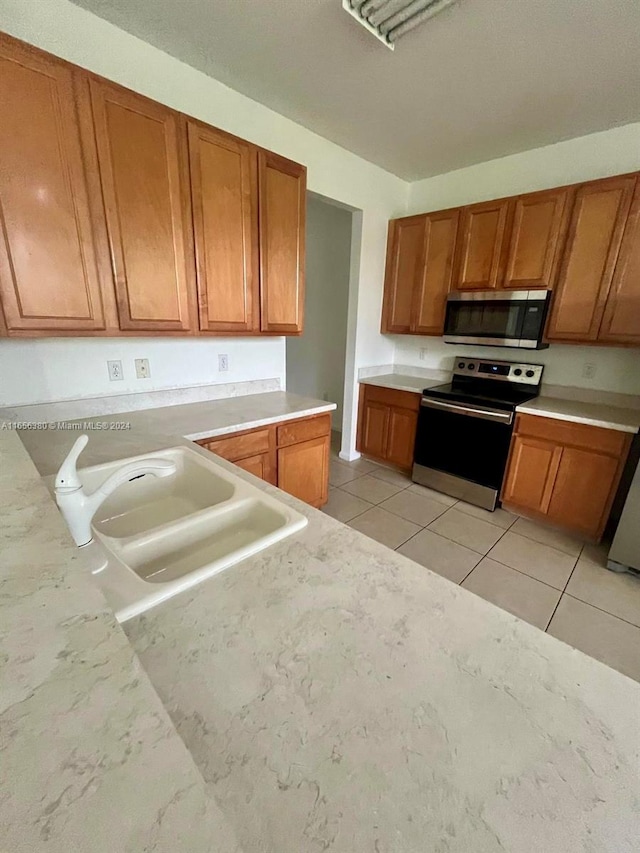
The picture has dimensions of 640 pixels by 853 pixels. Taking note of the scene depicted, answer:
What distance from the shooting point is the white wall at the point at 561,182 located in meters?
2.42

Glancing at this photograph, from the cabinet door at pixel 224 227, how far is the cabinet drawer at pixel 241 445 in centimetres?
61

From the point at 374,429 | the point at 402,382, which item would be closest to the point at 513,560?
the point at 374,429

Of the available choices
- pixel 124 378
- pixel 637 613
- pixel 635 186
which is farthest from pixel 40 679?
pixel 635 186

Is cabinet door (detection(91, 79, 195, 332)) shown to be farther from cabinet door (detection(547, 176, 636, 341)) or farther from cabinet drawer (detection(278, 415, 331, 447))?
cabinet door (detection(547, 176, 636, 341))

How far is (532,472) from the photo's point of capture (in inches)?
101

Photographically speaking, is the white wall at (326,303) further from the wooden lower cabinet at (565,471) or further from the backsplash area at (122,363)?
the wooden lower cabinet at (565,471)

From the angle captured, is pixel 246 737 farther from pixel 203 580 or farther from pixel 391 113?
pixel 391 113

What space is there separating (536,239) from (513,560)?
221 centimetres

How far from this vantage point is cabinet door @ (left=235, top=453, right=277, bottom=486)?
196 centimetres

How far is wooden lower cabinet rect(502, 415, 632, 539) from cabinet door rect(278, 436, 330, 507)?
Answer: 1.40 metres

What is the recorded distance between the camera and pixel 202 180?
1.74 m

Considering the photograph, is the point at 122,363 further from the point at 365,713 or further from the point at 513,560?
the point at 513,560

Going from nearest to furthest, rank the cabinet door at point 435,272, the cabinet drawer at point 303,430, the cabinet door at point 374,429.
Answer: the cabinet drawer at point 303,430
the cabinet door at point 435,272
the cabinet door at point 374,429

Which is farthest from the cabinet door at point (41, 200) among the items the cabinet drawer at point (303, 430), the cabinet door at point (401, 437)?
the cabinet door at point (401, 437)
